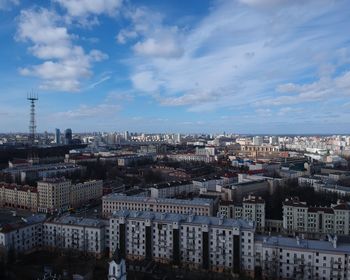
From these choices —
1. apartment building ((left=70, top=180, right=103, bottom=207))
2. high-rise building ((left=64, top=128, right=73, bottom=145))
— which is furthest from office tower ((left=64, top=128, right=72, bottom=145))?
apartment building ((left=70, top=180, right=103, bottom=207))

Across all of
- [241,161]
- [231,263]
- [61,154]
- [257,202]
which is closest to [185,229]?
[231,263]

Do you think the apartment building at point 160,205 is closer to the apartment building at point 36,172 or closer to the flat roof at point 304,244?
the flat roof at point 304,244

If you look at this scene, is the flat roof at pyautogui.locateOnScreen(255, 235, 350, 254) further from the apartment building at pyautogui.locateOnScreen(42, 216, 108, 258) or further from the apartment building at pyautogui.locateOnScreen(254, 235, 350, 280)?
the apartment building at pyautogui.locateOnScreen(42, 216, 108, 258)

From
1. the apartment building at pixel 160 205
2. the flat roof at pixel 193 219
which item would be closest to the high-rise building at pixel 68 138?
the apartment building at pixel 160 205

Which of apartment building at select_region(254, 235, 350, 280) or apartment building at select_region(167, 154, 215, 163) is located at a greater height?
apartment building at select_region(167, 154, 215, 163)

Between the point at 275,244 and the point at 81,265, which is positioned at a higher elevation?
the point at 275,244

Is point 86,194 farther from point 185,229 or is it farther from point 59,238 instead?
point 185,229
